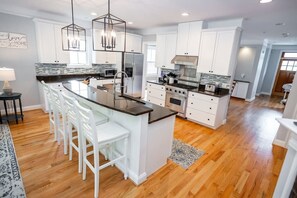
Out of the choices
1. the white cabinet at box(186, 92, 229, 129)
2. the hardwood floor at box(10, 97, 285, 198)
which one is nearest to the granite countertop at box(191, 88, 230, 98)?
the white cabinet at box(186, 92, 229, 129)

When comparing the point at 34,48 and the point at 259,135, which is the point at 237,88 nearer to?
the point at 259,135

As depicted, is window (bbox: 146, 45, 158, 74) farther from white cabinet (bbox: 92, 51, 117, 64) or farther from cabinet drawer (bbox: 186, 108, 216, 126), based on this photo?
cabinet drawer (bbox: 186, 108, 216, 126)

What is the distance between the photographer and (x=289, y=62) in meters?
7.98

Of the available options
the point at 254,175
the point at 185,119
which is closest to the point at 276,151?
the point at 254,175

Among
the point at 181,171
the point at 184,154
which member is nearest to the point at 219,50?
the point at 184,154

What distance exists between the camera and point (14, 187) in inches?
76.7

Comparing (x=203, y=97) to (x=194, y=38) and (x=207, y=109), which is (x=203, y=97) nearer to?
(x=207, y=109)

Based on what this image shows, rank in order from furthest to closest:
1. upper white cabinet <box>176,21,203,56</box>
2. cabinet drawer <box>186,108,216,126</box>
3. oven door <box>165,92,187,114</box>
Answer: oven door <box>165,92,187,114</box> < upper white cabinet <box>176,21,203,56</box> < cabinet drawer <box>186,108,216,126</box>

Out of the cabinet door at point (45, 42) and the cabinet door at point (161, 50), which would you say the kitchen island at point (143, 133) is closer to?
the cabinet door at point (45, 42)

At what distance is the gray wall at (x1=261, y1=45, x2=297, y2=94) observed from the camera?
780 cm

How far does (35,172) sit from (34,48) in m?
3.49

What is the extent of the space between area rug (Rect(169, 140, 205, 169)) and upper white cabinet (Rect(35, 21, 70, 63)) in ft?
12.9

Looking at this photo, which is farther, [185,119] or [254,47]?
[254,47]

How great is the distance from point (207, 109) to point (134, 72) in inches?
120
